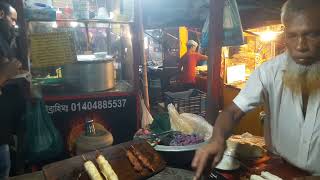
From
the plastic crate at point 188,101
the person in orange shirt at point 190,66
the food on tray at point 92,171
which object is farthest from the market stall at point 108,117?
the person in orange shirt at point 190,66

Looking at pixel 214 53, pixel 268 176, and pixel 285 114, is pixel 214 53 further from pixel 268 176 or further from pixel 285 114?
pixel 268 176

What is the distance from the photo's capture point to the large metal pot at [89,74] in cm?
477

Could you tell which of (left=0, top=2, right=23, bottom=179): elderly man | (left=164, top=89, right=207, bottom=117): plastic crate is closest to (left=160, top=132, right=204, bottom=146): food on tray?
(left=0, top=2, right=23, bottom=179): elderly man

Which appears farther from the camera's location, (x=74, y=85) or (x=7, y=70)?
(x=74, y=85)

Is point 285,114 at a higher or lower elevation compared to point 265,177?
higher

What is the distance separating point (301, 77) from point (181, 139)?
1.31 m

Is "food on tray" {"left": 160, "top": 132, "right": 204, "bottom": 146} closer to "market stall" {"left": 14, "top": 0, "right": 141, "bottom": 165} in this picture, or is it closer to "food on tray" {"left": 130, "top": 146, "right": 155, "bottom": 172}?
"food on tray" {"left": 130, "top": 146, "right": 155, "bottom": 172}

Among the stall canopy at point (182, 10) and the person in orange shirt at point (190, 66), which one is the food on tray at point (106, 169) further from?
the person in orange shirt at point (190, 66)

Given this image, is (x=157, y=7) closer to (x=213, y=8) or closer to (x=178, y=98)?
(x=213, y=8)

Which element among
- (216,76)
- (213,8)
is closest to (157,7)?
(213,8)

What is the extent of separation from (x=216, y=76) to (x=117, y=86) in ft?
6.15

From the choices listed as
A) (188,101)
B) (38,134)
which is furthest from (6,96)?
(188,101)

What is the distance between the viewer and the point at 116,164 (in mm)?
A: 3119

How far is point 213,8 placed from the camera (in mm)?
4289
